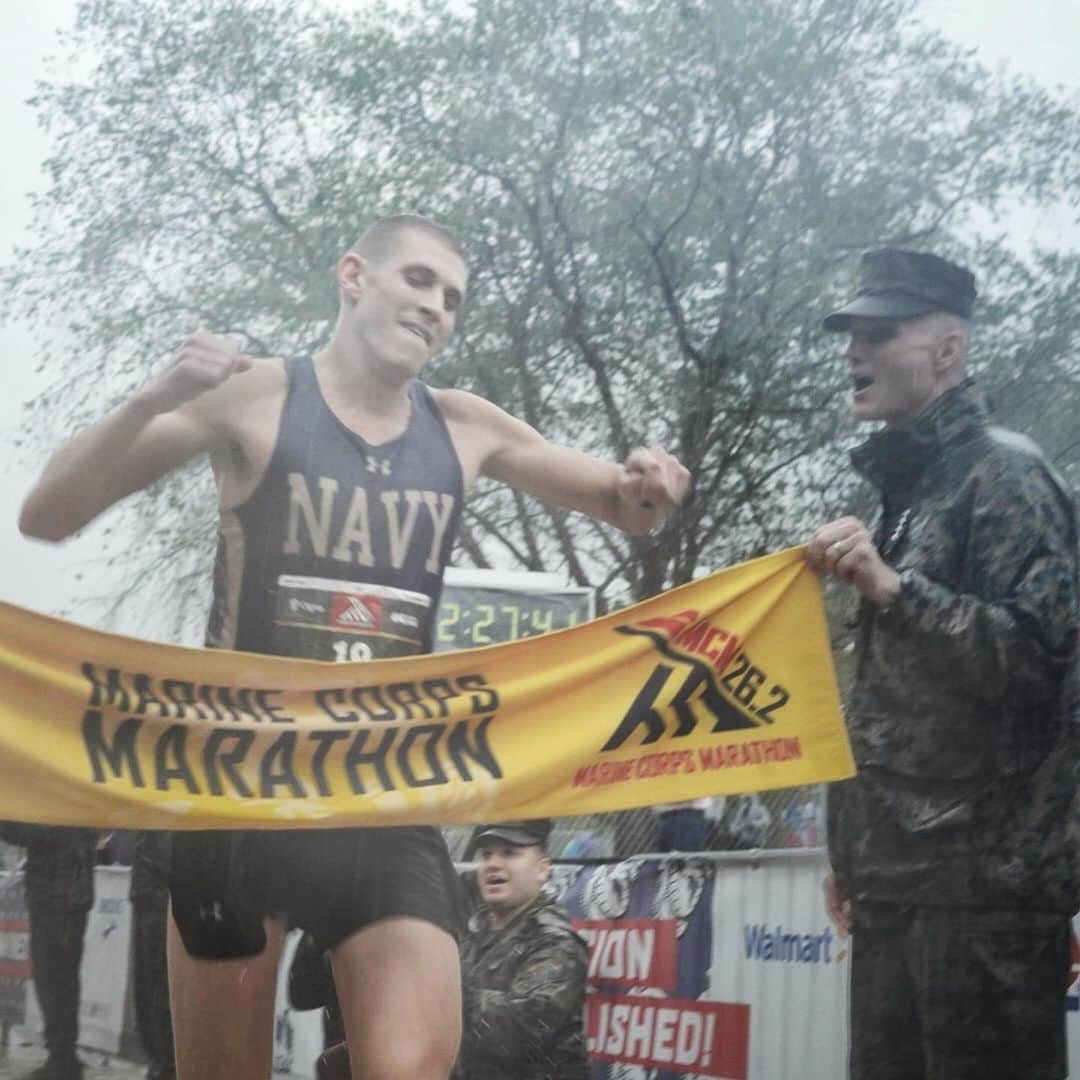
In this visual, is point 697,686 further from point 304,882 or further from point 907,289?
point 907,289

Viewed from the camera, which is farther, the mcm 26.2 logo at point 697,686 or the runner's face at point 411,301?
the runner's face at point 411,301

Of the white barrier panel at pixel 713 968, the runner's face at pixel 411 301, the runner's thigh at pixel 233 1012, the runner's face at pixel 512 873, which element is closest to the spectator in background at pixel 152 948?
the runner's thigh at pixel 233 1012

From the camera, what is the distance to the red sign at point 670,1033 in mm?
3912

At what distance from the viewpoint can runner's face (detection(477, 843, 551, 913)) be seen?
151 inches

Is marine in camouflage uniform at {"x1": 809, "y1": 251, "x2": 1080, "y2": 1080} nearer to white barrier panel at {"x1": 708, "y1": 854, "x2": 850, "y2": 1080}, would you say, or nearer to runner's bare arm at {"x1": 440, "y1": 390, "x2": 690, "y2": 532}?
white barrier panel at {"x1": 708, "y1": 854, "x2": 850, "y2": 1080}

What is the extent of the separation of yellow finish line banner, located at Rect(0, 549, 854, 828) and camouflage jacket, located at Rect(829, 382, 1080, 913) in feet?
0.51

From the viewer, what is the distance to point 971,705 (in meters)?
3.38

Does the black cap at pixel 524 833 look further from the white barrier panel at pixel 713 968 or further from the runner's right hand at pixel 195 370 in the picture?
the runner's right hand at pixel 195 370

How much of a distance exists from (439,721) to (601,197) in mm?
1450

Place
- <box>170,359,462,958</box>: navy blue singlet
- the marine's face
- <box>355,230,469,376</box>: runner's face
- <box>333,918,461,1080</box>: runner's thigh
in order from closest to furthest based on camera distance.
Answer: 1. <box>333,918,461,1080</box>: runner's thigh
2. <box>170,359,462,958</box>: navy blue singlet
3. <box>355,230,469,376</box>: runner's face
4. the marine's face

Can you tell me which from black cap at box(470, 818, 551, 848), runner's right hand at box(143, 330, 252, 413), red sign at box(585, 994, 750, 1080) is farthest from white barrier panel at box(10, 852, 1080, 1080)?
runner's right hand at box(143, 330, 252, 413)

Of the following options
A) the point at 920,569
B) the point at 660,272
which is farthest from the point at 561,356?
the point at 920,569

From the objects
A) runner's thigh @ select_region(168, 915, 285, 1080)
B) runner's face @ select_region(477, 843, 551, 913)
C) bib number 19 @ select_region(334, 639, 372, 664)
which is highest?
bib number 19 @ select_region(334, 639, 372, 664)

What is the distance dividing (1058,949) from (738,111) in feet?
6.78
